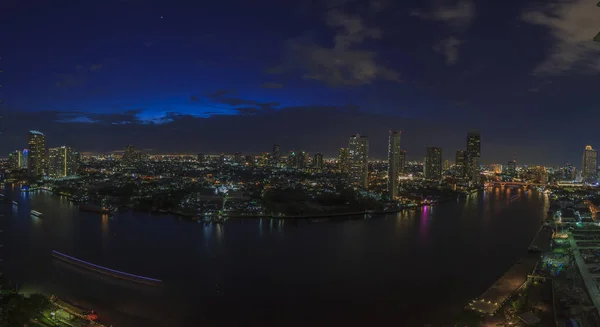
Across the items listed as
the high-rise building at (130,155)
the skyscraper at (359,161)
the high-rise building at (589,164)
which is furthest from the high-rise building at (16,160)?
the high-rise building at (589,164)

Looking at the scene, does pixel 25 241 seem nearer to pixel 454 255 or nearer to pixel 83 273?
pixel 83 273

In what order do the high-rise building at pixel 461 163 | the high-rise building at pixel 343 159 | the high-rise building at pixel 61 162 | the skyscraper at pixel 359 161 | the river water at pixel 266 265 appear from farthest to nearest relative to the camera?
1. the high-rise building at pixel 343 159
2. the high-rise building at pixel 461 163
3. the high-rise building at pixel 61 162
4. the skyscraper at pixel 359 161
5. the river water at pixel 266 265

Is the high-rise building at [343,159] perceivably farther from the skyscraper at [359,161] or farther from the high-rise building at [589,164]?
the high-rise building at [589,164]

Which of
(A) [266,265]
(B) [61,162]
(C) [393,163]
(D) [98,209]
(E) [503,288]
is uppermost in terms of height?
(C) [393,163]

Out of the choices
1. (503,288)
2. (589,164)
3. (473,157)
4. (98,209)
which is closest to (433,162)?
(473,157)

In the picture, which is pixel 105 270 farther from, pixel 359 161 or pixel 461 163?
pixel 461 163

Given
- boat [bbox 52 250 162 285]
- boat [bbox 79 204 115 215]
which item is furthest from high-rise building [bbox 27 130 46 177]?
boat [bbox 52 250 162 285]
